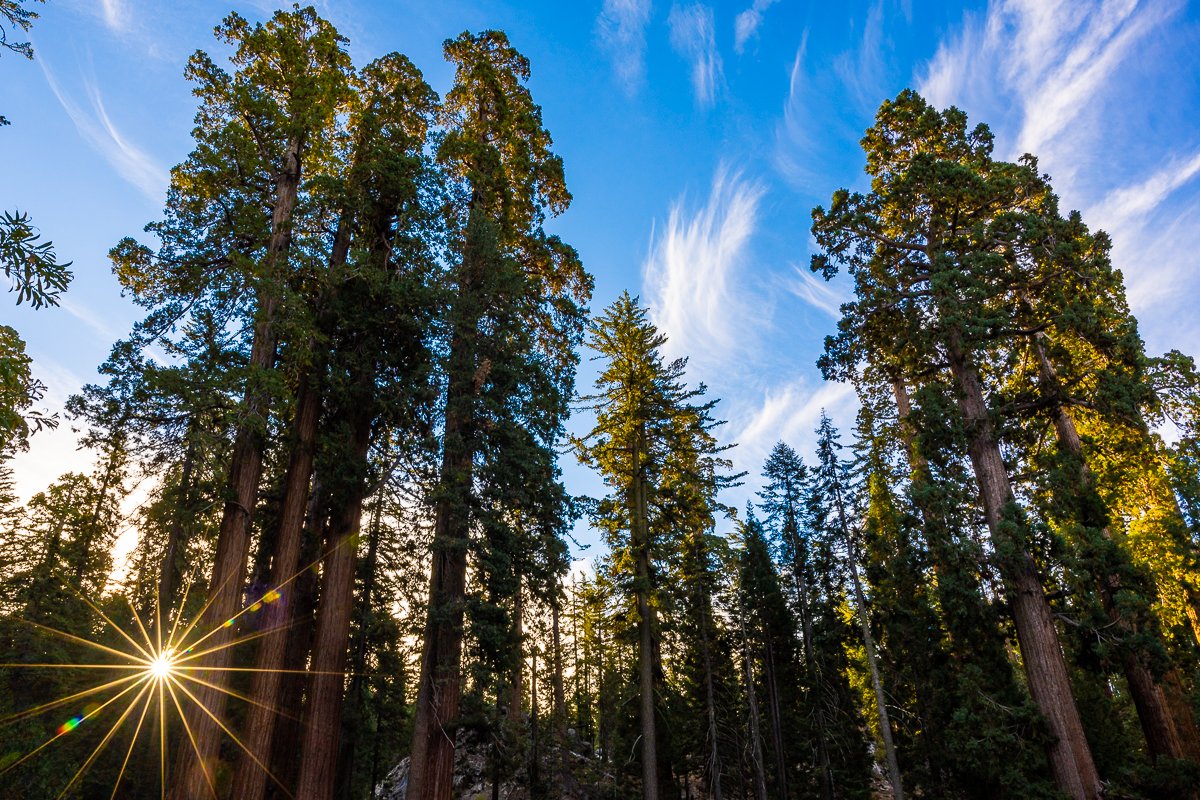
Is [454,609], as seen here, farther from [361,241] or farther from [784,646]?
[784,646]

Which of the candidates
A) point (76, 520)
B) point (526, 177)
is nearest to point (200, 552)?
point (76, 520)

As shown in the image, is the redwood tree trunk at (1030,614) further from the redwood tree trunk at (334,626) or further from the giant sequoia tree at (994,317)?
the redwood tree trunk at (334,626)

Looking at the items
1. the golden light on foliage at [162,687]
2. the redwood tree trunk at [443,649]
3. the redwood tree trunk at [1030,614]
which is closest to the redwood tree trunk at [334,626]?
the golden light on foliage at [162,687]

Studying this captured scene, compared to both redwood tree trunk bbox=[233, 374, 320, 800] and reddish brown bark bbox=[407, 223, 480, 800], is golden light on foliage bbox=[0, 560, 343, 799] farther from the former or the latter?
reddish brown bark bbox=[407, 223, 480, 800]

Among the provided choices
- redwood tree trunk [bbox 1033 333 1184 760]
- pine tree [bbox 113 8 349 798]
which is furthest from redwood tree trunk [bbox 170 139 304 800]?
redwood tree trunk [bbox 1033 333 1184 760]

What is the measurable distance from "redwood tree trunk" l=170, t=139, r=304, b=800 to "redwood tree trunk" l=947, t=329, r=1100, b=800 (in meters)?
12.9

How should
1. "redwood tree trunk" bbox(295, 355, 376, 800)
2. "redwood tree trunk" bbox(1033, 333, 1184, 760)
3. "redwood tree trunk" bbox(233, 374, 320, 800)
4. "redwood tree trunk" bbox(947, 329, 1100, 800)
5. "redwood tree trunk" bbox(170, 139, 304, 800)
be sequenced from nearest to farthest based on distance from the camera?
"redwood tree trunk" bbox(947, 329, 1100, 800), "redwood tree trunk" bbox(170, 139, 304, 800), "redwood tree trunk" bbox(1033, 333, 1184, 760), "redwood tree trunk" bbox(233, 374, 320, 800), "redwood tree trunk" bbox(295, 355, 376, 800)

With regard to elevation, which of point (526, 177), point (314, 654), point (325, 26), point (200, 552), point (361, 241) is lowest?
point (314, 654)

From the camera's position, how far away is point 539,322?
584 inches

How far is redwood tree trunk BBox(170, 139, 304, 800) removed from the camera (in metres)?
9.13

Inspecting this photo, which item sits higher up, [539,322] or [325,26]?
[325,26]

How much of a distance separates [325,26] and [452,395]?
9875mm

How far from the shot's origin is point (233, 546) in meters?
10.2

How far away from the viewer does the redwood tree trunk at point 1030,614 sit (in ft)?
28.2
